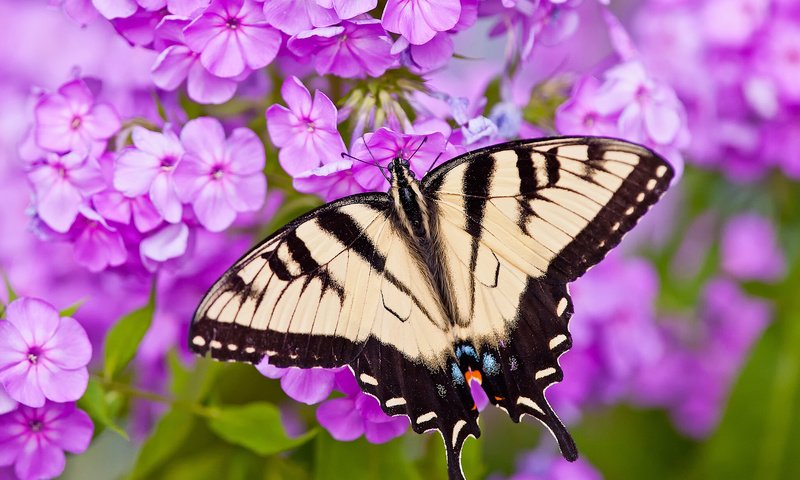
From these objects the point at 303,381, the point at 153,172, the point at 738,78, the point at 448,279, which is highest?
the point at 738,78

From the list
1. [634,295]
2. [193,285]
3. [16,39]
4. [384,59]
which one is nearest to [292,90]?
[384,59]

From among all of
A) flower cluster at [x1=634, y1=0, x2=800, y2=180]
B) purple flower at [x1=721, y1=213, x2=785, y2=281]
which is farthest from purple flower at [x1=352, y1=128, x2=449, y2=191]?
purple flower at [x1=721, y1=213, x2=785, y2=281]

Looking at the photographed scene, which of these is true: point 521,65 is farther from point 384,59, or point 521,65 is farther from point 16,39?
point 16,39

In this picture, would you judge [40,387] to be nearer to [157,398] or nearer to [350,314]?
[157,398]

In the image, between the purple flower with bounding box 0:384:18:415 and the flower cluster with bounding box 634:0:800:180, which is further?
the flower cluster with bounding box 634:0:800:180

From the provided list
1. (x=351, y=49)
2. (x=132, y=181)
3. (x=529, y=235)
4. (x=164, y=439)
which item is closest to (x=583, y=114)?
(x=529, y=235)

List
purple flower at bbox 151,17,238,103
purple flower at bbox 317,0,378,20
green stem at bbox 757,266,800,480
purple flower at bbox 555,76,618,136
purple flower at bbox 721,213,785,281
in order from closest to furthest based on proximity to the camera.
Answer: purple flower at bbox 317,0,378,20
purple flower at bbox 151,17,238,103
purple flower at bbox 555,76,618,136
green stem at bbox 757,266,800,480
purple flower at bbox 721,213,785,281

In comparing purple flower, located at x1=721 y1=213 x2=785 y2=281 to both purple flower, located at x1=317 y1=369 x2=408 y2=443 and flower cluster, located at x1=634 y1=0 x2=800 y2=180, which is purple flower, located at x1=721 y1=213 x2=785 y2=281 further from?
purple flower, located at x1=317 y1=369 x2=408 y2=443
